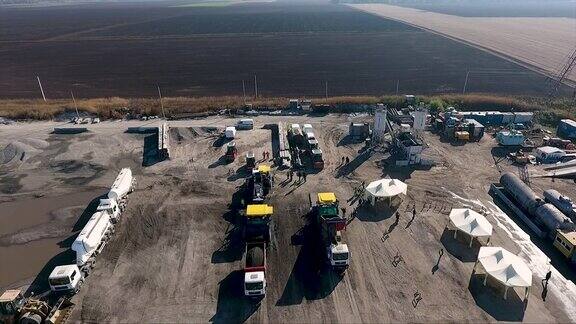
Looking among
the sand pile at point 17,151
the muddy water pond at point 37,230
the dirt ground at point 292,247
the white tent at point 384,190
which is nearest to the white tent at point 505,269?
the dirt ground at point 292,247

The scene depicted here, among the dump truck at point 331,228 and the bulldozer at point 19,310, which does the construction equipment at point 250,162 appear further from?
the bulldozer at point 19,310

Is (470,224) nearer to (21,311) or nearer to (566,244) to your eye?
(566,244)

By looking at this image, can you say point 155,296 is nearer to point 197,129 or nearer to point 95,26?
point 197,129

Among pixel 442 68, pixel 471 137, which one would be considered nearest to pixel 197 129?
pixel 471 137

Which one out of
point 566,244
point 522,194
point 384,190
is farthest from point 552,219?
point 384,190

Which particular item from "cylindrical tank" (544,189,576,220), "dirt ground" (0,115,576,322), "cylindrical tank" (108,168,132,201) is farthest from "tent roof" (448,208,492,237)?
"cylindrical tank" (108,168,132,201)
